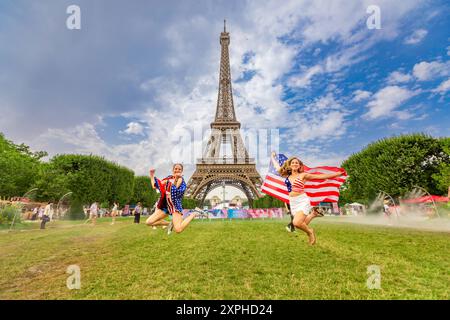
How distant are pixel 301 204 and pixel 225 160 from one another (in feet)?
164

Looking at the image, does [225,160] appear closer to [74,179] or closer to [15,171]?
[74,179]

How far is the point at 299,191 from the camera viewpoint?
5.11 meters

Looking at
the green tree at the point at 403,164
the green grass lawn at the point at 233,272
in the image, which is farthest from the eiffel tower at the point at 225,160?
the green grass lawn at the point at 233,272

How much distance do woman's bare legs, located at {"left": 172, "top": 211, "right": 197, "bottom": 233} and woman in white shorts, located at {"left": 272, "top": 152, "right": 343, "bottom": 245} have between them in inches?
84.6

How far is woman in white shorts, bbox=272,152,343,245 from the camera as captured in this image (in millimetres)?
4758

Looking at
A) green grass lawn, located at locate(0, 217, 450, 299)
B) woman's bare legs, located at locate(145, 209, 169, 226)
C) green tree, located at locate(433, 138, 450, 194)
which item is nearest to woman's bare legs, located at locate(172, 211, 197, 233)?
woman's bare legs, located at locate(145, 209, 169, 226)

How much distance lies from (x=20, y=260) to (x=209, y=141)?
50.3 metres

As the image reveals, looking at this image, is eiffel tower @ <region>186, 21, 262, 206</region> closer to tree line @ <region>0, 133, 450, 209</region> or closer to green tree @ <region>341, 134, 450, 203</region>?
tree line @ <region>0, 133, 450, 209</region>

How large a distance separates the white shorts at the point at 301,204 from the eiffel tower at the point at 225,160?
46148 mm

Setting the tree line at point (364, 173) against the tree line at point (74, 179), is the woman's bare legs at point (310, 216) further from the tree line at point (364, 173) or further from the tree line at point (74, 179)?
the tree line at point (74, 179)

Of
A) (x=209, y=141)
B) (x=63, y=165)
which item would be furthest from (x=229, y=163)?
(x=63, y=165)

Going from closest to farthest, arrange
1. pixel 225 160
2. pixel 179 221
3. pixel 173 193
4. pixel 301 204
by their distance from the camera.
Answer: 1. pixel 301 204
2. pixel 179 221
3. pixel 173 193
4. pixel 225 160

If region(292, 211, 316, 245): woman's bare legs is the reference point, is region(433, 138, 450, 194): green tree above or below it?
above

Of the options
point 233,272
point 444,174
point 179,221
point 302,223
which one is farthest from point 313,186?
point 444,174
